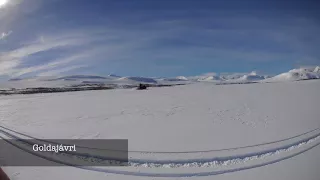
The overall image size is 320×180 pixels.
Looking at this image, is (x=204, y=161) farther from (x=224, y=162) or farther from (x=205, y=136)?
(x=205, y=136)

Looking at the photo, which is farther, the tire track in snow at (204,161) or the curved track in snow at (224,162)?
the tire track in snow at (204,161)

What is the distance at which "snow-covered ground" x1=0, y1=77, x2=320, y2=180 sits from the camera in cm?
448

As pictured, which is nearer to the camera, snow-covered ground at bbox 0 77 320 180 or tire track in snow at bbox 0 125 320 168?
snow-covered ground at bbox 0 77 320 180

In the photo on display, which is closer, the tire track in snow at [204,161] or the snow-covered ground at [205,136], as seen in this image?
the snow-covered ground at [205,136]

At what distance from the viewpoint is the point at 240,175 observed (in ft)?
14.2

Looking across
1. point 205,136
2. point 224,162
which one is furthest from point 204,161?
point 205,136

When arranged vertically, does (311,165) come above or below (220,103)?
below

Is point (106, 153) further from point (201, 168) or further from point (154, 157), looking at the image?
point (201, 168)

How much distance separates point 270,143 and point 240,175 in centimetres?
212

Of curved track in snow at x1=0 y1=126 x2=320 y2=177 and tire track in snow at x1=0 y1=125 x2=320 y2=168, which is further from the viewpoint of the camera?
tire track in snow at x1=0 y1=125 x2=320 y2=168

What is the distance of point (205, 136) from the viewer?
6652mm

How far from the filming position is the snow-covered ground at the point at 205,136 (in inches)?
176

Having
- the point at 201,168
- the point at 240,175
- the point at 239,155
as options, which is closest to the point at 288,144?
the point at 239,155

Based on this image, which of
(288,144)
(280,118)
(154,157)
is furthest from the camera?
(280,118)
